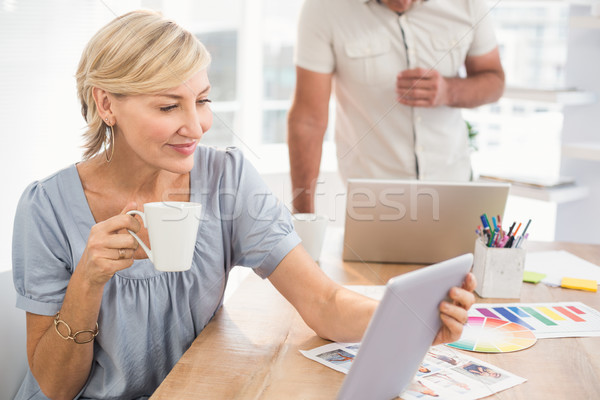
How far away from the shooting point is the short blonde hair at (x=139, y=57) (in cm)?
110

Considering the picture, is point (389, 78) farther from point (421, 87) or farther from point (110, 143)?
point (110, 143)

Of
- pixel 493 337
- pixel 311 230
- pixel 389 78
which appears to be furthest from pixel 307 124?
pixel 493 337

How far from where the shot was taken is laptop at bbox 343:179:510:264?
1.41 meters

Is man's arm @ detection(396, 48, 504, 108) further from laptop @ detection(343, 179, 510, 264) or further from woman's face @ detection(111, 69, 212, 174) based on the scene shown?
woman's face @ detection(111, 69, 212, 174)

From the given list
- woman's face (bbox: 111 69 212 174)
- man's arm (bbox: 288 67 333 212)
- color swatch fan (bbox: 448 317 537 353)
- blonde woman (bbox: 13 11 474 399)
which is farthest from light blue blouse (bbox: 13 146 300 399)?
man's arm (bbox: 288 67 333 212)

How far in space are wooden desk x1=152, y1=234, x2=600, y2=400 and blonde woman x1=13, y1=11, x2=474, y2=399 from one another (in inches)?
2.5

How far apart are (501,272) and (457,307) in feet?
1.49

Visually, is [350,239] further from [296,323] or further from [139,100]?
[139,100]

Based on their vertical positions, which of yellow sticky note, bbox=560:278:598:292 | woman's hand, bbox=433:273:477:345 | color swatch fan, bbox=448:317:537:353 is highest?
woman's hand, bbox=433:273:477:345

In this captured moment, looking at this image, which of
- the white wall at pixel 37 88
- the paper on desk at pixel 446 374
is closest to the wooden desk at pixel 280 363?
the paper on desk at pixel 446 374

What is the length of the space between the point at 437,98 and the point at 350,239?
25.5 inches

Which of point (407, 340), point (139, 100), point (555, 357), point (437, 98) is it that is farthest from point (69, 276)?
point (437, 98)

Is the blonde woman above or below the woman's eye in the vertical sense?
below

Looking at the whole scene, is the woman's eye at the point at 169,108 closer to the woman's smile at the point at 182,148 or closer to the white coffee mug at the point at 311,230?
the woman's smile at the point at 182,148
